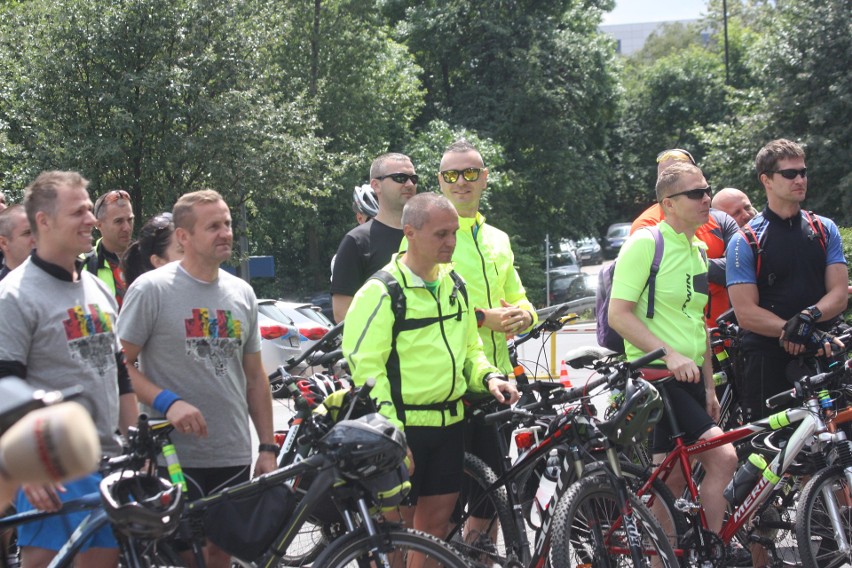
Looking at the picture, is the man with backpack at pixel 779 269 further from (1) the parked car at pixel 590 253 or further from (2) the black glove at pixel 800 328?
(1) the parked car at pixel 590 253

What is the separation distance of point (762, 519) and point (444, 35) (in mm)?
35772

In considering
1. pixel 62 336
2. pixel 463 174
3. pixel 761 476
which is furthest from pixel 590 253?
pixel 62 336

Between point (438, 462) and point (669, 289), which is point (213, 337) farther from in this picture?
point (669, 289)

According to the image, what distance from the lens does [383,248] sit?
5.94 metres

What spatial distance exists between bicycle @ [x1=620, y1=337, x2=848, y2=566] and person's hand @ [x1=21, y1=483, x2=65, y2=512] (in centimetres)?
274

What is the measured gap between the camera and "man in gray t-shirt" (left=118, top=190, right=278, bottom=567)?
15.0 feet

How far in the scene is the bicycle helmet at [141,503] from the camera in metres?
3.67

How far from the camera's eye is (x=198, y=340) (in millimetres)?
4598

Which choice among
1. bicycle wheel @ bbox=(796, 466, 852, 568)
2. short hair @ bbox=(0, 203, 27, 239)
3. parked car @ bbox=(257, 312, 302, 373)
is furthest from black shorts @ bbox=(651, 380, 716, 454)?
parked car @ bbox=(257, 312, 302, 373)

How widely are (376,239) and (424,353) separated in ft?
4.17

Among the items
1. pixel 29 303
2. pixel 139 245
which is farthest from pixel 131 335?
pixel 139 245

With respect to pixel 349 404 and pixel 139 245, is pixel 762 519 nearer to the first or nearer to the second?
pixel 349 404

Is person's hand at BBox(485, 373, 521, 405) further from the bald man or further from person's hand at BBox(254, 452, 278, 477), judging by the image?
the bald man

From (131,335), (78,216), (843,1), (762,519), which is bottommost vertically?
(762,519)
